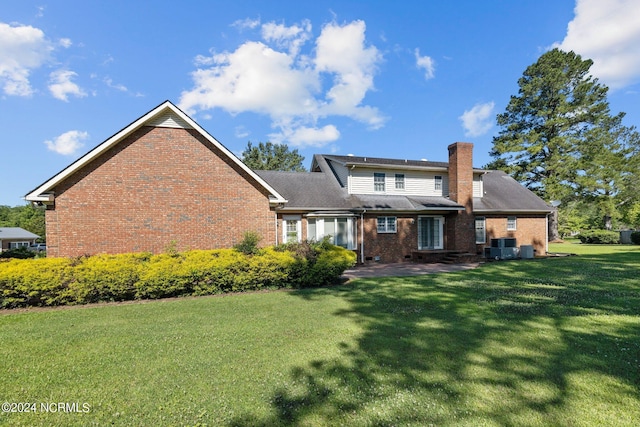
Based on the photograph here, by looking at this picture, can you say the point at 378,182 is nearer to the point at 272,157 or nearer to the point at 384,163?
the point at 384,163

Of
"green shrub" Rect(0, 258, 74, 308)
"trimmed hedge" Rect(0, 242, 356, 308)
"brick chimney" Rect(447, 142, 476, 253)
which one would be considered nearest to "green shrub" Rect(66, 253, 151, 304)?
"trimmed hedge" Rect(0, 242, 356, 308)

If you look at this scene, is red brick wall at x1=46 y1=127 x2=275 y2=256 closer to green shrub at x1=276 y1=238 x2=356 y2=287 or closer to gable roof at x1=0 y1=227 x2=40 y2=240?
green shrub at x1=276 y1=238 x2=356 y2=287

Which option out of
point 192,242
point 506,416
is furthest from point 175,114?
point 506,416

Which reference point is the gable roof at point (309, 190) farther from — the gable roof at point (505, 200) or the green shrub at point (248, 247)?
the gable roof at point (505, 200)

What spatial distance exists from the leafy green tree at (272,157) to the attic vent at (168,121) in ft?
123

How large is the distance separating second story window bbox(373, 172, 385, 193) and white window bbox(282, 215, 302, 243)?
549 centimetres

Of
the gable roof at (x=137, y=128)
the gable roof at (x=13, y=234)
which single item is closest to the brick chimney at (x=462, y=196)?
the gable roof at (x=137, y=128)

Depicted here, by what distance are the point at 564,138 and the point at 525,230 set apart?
1602 centimetres

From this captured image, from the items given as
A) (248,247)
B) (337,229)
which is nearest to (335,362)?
(248,247)

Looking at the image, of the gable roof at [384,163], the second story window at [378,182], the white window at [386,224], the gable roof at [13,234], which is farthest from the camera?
the gable roof at [13,234]

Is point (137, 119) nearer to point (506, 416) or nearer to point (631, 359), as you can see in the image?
point (506, 416)

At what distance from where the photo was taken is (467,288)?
9.82 meters

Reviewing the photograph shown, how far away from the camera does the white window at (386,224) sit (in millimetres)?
17906

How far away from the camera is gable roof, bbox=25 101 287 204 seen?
1096cm
